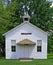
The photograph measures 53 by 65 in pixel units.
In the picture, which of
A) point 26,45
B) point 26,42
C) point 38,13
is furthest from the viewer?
point 38,13

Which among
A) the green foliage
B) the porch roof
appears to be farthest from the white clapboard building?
Result: the green foliage

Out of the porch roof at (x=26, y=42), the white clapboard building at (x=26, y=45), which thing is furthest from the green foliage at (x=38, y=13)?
the porch roof at (x=26, y=42)

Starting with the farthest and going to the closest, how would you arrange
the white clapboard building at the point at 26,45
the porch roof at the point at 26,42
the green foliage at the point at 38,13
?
the green foliage at the point at 38,13
the white clapboard building at the point at 26,45
the porch roof at the point at 26,42

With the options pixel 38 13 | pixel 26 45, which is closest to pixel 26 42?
pixel 26 45

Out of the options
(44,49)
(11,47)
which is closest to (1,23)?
(11,47)

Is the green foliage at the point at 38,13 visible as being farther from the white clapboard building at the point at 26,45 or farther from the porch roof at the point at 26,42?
the porch roof at the point at 26,42

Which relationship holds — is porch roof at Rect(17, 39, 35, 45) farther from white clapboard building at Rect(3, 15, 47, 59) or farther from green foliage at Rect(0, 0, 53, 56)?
green foliage at Rect(0, 0, 53, 56)

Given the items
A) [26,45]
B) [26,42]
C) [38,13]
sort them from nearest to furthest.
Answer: [26,42] → [26,45] → [38,13]

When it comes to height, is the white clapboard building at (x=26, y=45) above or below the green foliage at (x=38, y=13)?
below

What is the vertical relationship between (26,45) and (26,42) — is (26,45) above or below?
below

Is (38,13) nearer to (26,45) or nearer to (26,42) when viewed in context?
(26,45)

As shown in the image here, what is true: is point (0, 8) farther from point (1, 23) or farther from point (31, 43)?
point (31, 43)

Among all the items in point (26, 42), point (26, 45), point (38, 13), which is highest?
point (38, 13)

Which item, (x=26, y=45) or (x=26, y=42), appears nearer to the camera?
(x=26, y=42)
